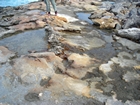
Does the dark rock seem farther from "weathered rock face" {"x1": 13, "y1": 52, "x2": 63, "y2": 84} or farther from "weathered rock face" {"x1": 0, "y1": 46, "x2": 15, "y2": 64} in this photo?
"weathered rock face" {"x1": 0, "y1": 46, "x2": 15, "y2": 64}

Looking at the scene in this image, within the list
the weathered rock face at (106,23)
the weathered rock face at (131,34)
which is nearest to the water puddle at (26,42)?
the weathered rock face at (106,23)

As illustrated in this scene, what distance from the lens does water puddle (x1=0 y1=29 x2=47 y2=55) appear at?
16.6ft

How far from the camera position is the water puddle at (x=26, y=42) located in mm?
5055

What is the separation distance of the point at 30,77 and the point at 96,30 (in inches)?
152

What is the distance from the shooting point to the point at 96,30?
6691mm

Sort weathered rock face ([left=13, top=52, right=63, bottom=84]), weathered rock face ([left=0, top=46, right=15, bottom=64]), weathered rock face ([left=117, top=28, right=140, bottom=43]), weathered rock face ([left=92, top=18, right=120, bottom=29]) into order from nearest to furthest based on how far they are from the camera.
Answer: weathered rock face ([left=13, top=52, right=63, bottom=84])
weathered rock face ([left=0, top=46, right=15, bottom=64])
weathered rock face ([left=117, top=28, right=140, bottom=43])
weathered rock face ([left=92, top=18, right=120, bottom=29])

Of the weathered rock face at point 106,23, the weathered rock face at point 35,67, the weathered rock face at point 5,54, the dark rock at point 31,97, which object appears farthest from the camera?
the weathered rock face at point 106,23

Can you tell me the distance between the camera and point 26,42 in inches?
217

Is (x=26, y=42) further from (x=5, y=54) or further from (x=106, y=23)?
(x=106, y=23)

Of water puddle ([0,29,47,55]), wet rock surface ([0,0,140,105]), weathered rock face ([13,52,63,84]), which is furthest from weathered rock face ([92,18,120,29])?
weathered rock face ([13,52,63,84])

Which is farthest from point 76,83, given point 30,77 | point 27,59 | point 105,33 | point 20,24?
point 20,24

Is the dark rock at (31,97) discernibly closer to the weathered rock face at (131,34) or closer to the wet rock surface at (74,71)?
the wet rock surface at (74,71)

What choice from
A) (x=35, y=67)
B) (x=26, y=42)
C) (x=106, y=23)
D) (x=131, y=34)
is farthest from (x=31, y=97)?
(x=106, y=23)

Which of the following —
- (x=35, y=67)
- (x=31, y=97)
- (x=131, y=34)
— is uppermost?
(x=131, y=34)
